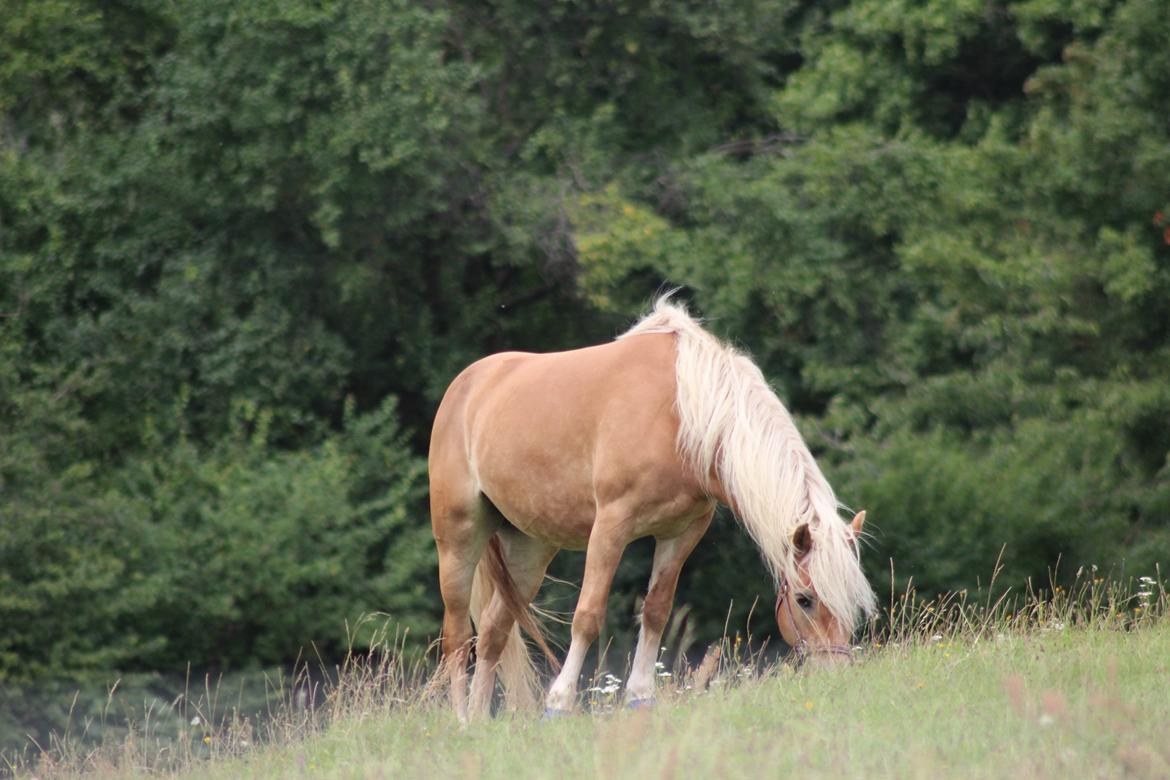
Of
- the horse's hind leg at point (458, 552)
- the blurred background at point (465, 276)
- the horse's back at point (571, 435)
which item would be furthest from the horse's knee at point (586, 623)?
the blurred background at point (465, 276)

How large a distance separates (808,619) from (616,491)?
3.06 ft

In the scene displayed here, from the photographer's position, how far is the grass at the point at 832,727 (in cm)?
375

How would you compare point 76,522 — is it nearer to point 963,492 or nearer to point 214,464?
point 214,464

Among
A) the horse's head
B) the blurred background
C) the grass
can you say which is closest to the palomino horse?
the horse's head

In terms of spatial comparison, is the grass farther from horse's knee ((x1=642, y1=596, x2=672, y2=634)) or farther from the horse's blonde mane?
the horse's blonde mane

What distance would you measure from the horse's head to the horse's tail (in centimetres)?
159

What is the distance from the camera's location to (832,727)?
4.21 m

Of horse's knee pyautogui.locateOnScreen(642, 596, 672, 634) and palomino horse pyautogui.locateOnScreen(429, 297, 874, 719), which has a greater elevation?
palomino horse pyautogui.locateOnScreen(429, 297, 874, 719)

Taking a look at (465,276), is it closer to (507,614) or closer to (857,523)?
(507,614)

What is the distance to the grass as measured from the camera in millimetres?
3754

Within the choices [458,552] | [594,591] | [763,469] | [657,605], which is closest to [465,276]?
[458,552]

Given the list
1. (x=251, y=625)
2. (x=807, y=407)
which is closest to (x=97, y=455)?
(x=251, y=625)

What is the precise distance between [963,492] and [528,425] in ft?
27.8

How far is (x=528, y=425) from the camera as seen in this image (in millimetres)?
6145
